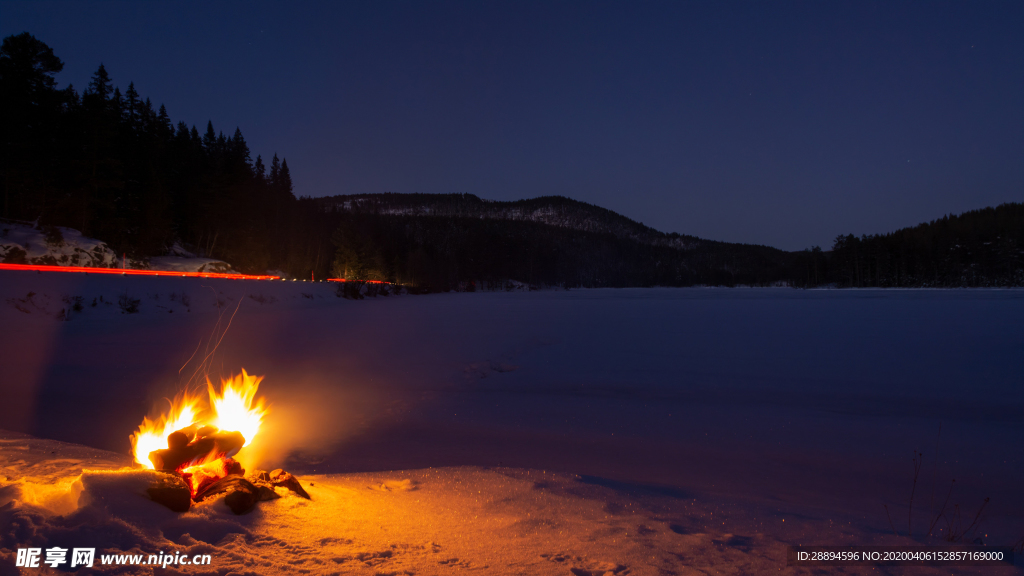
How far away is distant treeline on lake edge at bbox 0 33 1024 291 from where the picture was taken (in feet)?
90.5

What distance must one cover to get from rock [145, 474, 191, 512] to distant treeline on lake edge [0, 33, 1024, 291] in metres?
33.6

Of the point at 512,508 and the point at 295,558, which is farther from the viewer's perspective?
the point at 512,508

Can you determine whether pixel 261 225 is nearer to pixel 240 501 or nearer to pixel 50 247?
pixel 50 247

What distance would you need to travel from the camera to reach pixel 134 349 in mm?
10984

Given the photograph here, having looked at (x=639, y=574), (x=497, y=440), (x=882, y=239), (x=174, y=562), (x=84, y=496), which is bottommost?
(x=497, y=440)

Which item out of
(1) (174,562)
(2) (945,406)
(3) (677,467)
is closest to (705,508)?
(3) (677,467)

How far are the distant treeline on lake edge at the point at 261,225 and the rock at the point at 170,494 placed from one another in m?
33.6

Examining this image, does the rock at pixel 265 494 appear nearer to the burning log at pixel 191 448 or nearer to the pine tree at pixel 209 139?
the burning log at pixel 191 448

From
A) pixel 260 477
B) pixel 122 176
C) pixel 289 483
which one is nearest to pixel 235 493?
pixel 289 483

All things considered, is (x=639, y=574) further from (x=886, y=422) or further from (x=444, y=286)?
(x=444, y=286)

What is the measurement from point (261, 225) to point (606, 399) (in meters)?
54.0

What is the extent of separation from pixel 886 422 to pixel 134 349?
15900 millimetres

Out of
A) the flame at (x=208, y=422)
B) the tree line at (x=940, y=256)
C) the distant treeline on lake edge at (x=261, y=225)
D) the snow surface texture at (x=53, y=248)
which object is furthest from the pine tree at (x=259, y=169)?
the tree line at (x=940, y=256)

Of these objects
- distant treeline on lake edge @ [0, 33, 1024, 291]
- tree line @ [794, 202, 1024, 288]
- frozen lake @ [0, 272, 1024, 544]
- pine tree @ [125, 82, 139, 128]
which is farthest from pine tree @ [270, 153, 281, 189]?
tree line @ [794, 202, 1024, 288]
